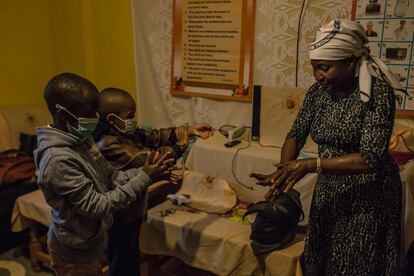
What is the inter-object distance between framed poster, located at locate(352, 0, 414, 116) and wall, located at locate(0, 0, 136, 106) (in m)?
1.64

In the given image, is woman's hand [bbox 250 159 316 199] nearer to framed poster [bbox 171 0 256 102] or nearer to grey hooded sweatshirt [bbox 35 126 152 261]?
grey hooded sweatshirt [bbox 35 126 152 261]

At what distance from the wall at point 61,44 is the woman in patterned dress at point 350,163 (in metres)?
1.90

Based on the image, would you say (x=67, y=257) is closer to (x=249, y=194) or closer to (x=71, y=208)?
(x=71, y=208)

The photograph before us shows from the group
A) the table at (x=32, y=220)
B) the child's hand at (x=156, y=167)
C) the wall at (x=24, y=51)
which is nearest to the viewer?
the child's hand at (x=156, y=167)

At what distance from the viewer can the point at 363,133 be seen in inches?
47.0

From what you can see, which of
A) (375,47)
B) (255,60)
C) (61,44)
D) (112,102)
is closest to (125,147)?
(112,102)

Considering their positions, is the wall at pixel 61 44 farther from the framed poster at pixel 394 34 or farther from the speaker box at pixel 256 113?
the framed poster at pixel 394 34

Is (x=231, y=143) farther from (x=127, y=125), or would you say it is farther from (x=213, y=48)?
(x=127, y=125)

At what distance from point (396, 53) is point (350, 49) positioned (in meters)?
0.90

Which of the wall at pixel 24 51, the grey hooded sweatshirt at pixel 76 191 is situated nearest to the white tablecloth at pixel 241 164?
the grey hooded sweatshirt at pixel 76 191

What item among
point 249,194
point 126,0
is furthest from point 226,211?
point 126,0

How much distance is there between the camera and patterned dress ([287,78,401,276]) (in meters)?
1.19

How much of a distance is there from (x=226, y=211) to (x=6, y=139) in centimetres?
184

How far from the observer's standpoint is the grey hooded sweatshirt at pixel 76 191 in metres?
1.16
